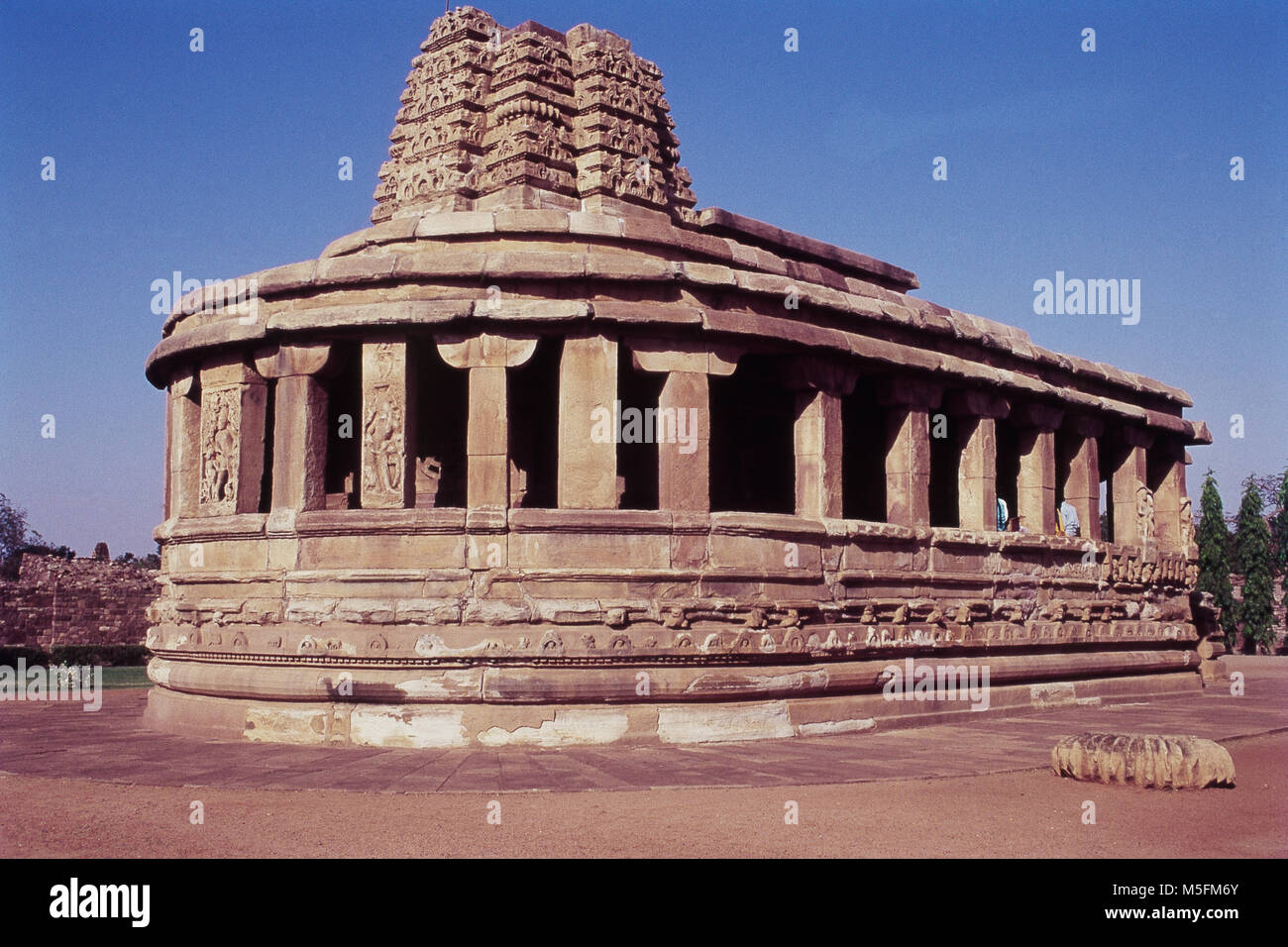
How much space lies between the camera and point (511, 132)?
1434 cm

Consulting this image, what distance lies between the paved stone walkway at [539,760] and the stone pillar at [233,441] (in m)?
2.65

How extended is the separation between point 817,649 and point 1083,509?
7.31 meters

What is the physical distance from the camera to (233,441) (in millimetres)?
13047

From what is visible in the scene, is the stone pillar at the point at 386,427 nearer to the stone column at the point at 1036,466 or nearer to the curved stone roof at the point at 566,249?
the curved stone roof at the point at 566,249

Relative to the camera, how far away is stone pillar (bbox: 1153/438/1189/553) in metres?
20.6

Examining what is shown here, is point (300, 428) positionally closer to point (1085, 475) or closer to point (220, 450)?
point (220, 450)

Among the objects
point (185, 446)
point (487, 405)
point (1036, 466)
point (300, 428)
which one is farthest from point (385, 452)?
point (1036, 466)

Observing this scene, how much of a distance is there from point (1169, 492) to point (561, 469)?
44.4 ft

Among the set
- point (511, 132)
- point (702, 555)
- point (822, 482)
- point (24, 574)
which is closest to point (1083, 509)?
point (822, 482)

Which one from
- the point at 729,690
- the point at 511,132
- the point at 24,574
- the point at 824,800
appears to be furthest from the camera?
the point at 24,574

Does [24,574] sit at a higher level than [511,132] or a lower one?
lower

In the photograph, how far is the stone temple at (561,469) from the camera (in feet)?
37.4

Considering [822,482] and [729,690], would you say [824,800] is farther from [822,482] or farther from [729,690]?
[822,482]

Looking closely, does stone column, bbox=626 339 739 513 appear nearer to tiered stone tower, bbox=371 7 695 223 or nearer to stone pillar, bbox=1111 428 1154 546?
tiered stone tower, bbox=371 7 695 223
